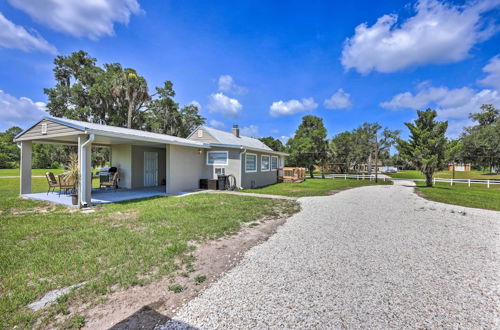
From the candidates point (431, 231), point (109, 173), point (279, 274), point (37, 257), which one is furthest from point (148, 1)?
point (431, 231)

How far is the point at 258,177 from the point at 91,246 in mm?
11784

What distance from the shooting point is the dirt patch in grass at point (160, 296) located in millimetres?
2156

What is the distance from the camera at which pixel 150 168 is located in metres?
12.8

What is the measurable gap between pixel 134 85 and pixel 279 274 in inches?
941

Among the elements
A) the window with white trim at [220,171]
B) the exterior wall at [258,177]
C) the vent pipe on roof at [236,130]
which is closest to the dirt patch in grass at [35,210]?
the window with white trim at [220,171]

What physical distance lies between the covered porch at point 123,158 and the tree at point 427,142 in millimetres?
15646

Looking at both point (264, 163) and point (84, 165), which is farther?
point (264, 163)

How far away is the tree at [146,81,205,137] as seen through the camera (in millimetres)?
27156

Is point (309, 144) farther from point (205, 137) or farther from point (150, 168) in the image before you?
point (150, 168)

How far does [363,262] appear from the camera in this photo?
3.56 metres

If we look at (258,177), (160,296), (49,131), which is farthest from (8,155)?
(160,296)

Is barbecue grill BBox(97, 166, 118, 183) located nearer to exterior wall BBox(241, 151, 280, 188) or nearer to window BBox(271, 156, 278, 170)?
exterior wall BBox(241, 151, 280, 188)

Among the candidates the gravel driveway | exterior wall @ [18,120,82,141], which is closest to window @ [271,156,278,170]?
the gravel driveway

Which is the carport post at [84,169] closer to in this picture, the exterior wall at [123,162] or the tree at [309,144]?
the exterior wall at [123,162]
